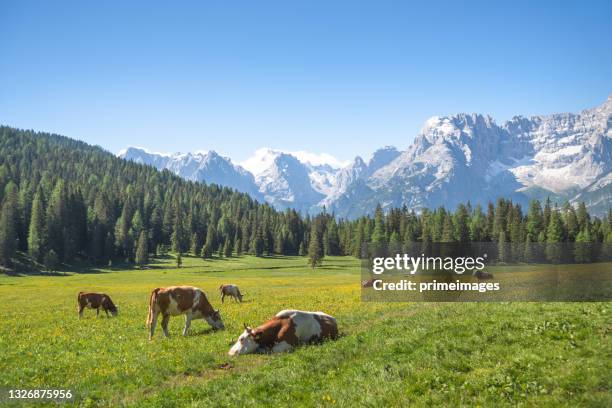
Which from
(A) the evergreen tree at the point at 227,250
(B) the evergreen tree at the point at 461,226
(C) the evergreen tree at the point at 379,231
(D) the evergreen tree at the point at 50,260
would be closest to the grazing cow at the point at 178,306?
(D) the evergreen tree at the point at 50,260

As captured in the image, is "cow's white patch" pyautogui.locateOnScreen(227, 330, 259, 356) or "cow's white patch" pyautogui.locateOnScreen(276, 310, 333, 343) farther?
"cow's white patch" pyautogui.locateOnScreen(276, 310, 333, 343)

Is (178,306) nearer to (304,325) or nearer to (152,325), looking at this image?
(152,325)

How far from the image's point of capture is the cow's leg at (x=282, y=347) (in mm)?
17945

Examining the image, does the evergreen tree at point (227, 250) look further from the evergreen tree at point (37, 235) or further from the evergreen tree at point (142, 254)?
the evergreen tree at point (37, 235)

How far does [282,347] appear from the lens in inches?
711

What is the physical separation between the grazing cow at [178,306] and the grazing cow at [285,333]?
5.64 metres

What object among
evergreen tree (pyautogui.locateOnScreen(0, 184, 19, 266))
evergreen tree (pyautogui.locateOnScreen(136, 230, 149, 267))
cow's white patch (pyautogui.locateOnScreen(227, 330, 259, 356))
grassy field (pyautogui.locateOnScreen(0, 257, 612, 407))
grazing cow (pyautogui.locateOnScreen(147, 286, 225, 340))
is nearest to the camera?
grassy field (pyautogui.locateOnScreen(0, 257, 612, 407))

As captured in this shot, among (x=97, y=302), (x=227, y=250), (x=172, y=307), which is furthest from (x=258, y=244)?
(x=172, y=307)

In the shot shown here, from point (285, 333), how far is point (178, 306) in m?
7.37

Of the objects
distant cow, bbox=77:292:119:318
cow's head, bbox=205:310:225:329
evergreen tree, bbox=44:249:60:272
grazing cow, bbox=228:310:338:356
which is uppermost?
grazing cow, bbox=228:310:338:356

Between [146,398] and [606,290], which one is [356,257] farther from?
[146,398]

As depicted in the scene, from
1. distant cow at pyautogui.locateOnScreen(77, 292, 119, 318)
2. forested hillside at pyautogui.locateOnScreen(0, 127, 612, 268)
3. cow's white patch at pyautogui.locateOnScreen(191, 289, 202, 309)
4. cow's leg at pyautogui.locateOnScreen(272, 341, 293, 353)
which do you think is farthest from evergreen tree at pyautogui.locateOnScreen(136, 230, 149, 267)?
cow's leg at pyautogui.locateOnScreen(272, 341, 293, 353)

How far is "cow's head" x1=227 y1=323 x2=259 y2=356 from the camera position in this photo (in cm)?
1792

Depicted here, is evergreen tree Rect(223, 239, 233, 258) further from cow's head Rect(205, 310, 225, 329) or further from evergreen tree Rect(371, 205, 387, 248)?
cow's head Rect(205, 310, 225, 329)
